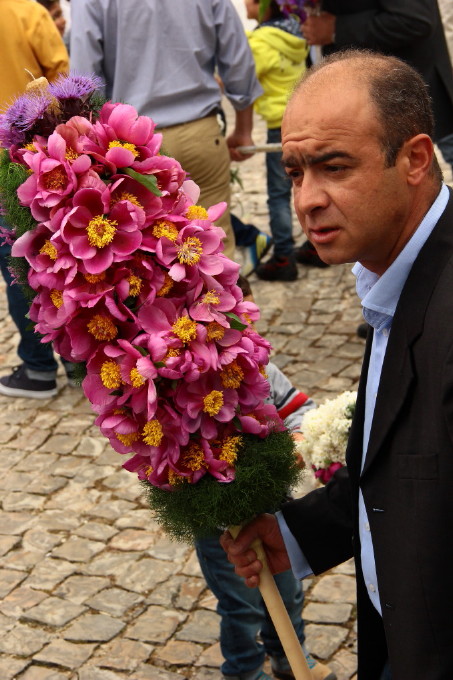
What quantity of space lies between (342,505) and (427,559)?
2.56 feet

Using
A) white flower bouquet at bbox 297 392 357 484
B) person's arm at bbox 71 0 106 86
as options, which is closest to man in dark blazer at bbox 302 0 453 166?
person's arm at bbox 71 0 106 86

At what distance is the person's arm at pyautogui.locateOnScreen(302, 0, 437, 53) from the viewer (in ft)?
20.3

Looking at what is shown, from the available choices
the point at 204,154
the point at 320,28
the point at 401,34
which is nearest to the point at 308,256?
the point at 320,28

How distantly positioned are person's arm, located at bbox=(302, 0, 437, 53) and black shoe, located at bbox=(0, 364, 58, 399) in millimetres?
2979

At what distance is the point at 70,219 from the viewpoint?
105 inches

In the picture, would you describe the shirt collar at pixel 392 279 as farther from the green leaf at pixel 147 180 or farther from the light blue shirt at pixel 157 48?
the light blue shirt at pixel 157 48

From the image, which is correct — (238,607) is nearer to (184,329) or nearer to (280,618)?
(280,618)

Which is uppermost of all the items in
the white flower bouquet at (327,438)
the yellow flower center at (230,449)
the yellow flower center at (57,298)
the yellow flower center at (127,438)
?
the yellow flower center at (57,298)

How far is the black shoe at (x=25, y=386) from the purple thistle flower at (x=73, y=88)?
425cm

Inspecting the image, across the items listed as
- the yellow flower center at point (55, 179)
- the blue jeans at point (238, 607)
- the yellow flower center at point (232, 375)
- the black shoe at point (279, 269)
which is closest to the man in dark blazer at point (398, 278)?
the yellow flower center at point (232, 375)

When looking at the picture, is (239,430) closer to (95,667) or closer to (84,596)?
(95,667)

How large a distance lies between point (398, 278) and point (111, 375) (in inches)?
32.4

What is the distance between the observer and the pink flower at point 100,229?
2652 mm

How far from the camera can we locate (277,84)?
8.22m
